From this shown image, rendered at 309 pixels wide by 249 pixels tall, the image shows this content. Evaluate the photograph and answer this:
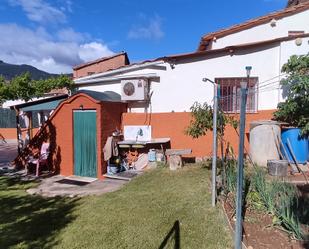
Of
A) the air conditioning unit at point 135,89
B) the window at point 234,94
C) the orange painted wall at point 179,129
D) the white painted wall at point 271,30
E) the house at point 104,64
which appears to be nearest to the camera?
the orange painted wall at point 179,129

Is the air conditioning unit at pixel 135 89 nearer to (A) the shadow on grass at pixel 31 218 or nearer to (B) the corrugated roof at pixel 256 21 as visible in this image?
(A) the shadow on grass at pixel 31 218

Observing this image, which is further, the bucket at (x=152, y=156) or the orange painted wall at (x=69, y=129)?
the bucket at (x=152, y=156)

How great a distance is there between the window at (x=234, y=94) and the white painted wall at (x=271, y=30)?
4072 mm

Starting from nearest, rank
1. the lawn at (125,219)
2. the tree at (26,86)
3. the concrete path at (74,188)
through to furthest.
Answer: the lawn at (125,219)
the concrete path at (74,188)
the tree at (26,86)

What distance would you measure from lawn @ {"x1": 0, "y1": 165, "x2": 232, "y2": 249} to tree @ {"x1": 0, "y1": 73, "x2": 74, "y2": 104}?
16.6 ft

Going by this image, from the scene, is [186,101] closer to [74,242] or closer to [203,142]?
[203,142]

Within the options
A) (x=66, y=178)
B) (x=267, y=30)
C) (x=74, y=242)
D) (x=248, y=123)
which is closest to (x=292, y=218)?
(x=74, y=242)

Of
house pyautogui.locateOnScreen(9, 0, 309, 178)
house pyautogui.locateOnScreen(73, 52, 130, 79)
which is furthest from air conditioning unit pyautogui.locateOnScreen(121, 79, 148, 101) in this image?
house pyautogui.locateOnScreen(73, 52, 130, 79)

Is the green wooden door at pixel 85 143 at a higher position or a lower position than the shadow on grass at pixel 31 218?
higher

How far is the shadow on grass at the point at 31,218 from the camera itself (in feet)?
18.8

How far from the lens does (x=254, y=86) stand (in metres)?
11.4

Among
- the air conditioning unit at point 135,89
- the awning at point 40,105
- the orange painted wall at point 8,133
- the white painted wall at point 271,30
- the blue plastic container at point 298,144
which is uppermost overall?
the white painted wall at point 271,30

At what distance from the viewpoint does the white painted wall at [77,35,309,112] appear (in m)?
11.0

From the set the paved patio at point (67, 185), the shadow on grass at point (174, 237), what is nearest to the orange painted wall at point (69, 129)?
the paved patio at point (67, 185)
